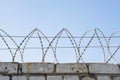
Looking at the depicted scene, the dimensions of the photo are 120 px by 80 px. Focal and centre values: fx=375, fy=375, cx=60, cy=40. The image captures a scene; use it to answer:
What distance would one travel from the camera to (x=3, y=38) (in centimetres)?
735

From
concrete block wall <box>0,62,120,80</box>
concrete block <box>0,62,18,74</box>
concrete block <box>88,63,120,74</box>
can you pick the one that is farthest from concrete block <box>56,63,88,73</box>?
concrete block <box>0,62,18,74</box>

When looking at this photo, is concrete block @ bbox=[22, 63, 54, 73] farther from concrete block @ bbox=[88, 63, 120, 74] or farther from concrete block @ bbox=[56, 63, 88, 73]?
concrete block @ bbox=[88, 63, 120, 74]

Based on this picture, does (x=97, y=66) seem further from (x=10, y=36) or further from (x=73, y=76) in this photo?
(x=10, y=36)

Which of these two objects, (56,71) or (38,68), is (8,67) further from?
(56,71)

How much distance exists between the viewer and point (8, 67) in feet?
23.8

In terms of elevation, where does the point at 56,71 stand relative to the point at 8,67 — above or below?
below

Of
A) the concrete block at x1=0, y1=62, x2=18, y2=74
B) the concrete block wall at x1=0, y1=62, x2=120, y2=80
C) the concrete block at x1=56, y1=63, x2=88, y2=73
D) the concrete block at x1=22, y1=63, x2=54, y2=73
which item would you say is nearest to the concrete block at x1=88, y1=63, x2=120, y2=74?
the concrete block wall at x1=0, y1=62, x2=120, y2=80

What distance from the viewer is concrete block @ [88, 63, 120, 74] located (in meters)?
7.27

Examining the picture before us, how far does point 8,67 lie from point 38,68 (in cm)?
58

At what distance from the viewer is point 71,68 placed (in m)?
7.24

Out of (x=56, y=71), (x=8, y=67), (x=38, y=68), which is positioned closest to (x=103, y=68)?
(x=56, y=71)

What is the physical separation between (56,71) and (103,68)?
3.02 feet

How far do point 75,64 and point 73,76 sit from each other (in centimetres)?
24

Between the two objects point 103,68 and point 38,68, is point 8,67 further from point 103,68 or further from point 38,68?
point 103,68
